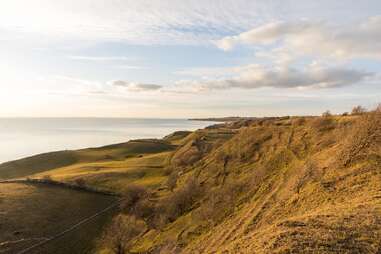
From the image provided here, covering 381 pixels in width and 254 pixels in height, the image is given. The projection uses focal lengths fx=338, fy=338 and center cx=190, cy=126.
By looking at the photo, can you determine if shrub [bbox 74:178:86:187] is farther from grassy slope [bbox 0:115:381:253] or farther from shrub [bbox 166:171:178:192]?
shrub [bbox 166:171:178:192]

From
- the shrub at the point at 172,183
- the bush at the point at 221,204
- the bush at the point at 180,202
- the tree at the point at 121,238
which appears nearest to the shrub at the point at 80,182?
the shrub at the point at 172,183

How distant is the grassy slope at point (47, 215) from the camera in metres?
46.1

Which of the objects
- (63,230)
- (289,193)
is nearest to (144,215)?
(63,230)

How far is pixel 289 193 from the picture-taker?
32.3m

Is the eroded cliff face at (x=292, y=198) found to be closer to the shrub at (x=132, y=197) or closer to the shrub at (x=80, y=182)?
the shrub at (x=132, y=197)

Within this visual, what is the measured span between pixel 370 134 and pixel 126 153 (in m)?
107

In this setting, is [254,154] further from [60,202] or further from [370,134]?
[60,202]

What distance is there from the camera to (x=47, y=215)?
5644cm

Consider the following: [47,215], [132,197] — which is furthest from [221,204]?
[47,215]

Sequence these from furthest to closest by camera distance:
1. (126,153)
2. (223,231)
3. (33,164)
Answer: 1. (126,153)
2. (33,164)
3. (223,231)

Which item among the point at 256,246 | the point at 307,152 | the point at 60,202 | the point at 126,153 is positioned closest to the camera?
the point at 256,246

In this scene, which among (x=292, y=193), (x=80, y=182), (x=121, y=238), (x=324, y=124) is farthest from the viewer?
(x=80, y=182)

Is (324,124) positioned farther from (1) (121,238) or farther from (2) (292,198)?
(1) (121,238)

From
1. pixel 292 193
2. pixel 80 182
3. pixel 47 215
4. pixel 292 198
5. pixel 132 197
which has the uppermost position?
pixel 292 193
